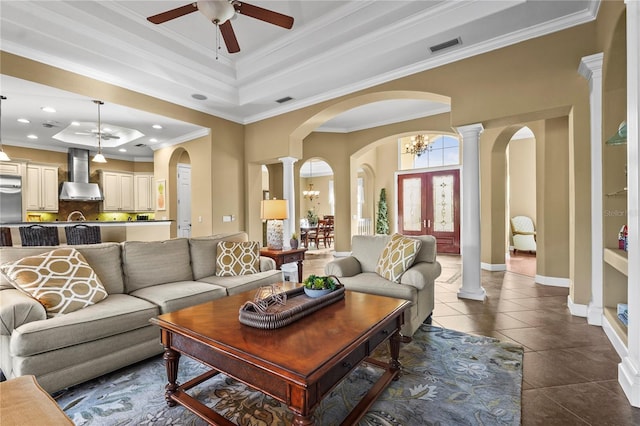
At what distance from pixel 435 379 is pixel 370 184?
848cm

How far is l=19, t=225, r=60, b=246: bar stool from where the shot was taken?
383cm

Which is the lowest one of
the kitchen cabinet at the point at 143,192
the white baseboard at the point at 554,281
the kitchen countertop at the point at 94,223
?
the white baseboard at the point at 554,281

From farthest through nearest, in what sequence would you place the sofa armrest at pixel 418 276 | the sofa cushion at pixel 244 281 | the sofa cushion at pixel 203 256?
the sofa cushion at pixel 203 256 → the sofa cushion at pixel 244 281 → the sofa armrest at pixel 418 276

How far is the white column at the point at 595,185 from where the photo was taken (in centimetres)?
302

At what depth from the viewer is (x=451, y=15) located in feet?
10.9

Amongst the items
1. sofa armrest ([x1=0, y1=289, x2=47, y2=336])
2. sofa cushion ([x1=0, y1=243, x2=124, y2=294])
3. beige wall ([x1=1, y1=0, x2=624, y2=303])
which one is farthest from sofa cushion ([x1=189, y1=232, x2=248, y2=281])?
beige wall ([x1=1, y1=0, x2=624, y2=303])

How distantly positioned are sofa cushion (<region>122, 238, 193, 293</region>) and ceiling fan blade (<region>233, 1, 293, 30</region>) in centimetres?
242

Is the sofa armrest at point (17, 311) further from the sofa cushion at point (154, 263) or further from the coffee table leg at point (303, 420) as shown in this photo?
the coffee table leg at point (303, 420)

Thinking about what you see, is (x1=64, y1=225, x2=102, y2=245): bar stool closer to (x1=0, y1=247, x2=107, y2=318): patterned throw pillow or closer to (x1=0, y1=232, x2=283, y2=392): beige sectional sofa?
(x1=0, y1=232, x2=283, y2=392): beige sectional sofa

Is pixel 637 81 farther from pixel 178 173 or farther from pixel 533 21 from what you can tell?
pixel 178 173

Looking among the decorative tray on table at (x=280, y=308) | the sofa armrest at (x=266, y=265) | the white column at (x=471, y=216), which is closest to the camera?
the decorative tray on table at (x=280, y=308)

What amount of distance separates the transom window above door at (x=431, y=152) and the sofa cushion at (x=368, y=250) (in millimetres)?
5353

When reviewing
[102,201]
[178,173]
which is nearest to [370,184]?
[178,173]

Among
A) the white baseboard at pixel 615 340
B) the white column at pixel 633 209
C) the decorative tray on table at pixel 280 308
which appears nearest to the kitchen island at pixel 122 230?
the decorative tray on table at pixel 280 308
